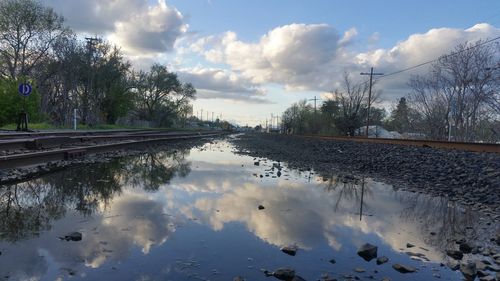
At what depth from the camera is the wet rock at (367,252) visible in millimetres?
5203

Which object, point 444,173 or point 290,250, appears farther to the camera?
point 444,173

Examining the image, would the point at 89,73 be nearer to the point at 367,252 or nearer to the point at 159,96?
the point at 159,96

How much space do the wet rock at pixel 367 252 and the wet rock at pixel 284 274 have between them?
1.29 m

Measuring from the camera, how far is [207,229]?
243 inches

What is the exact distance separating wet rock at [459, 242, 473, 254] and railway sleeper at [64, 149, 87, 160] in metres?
13.0

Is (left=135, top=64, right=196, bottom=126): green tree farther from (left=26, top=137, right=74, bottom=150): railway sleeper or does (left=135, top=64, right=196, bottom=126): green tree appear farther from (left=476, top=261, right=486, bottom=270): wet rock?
(left=476, top=261, right=486, bottom=270): wet rock

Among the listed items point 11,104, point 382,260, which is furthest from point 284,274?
point 11,104

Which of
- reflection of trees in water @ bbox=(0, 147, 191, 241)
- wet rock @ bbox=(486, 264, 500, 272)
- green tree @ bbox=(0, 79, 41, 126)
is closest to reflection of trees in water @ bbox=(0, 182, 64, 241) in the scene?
reflection of trees in water @ bbox=(0, 147, 191, 241)

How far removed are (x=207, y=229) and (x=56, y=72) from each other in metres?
59.0

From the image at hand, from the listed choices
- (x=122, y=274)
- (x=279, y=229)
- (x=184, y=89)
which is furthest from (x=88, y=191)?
(x=184, y=89)

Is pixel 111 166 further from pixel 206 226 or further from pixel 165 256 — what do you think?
pixel 165 256

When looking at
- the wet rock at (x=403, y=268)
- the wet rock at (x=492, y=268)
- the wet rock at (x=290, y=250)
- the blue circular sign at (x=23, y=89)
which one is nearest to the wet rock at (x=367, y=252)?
the wet rock at (x=403, y=268)

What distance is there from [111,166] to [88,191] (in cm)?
516

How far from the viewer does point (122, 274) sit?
4117 mm
